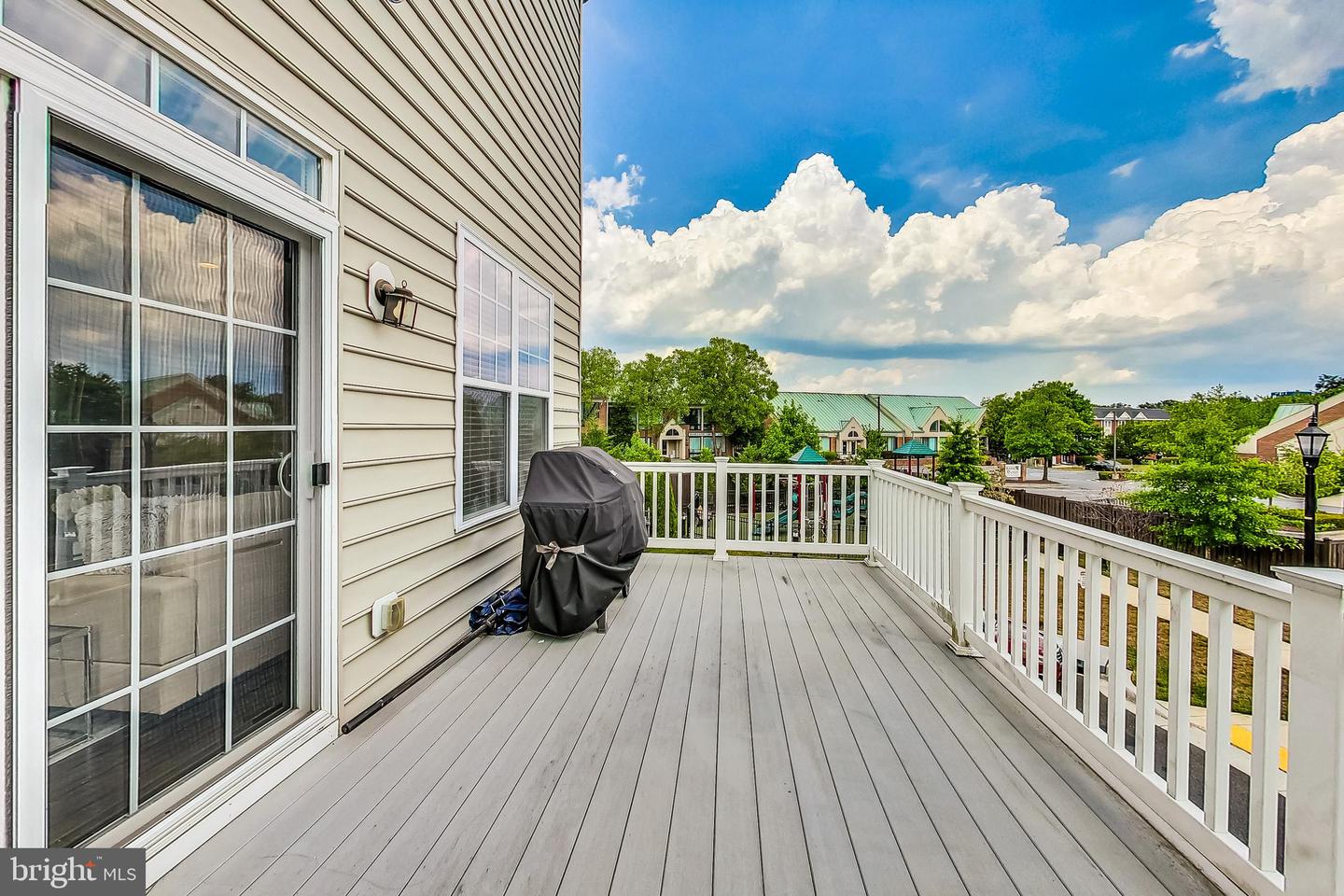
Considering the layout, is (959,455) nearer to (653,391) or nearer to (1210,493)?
(1210,493)

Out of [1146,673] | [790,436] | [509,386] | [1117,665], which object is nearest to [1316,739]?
[1146,673]

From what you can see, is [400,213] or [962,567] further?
[962,567]

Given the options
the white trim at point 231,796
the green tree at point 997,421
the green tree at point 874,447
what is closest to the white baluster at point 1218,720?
the white trim at point 231,796

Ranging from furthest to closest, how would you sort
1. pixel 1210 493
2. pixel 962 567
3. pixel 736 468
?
pixel 1210 493
pixel 736 468
pixel 962 567

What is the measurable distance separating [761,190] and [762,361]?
1742 centimetres

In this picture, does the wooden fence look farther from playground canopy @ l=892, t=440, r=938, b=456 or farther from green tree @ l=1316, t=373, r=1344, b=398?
green tree @ l=1316, t=373, r=1344, b=398

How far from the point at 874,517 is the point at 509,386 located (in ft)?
10.9

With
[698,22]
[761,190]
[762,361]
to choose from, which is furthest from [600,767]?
[762,361]

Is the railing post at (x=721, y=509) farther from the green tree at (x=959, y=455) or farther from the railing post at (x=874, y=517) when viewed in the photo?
the green tree at (x=959, y=455)

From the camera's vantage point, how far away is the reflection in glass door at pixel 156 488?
1132 millimetres

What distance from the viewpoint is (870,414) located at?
36469 mm

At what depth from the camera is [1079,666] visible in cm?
497

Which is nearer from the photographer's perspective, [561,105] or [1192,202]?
[561,105]

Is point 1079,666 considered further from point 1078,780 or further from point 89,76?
point 89,76
